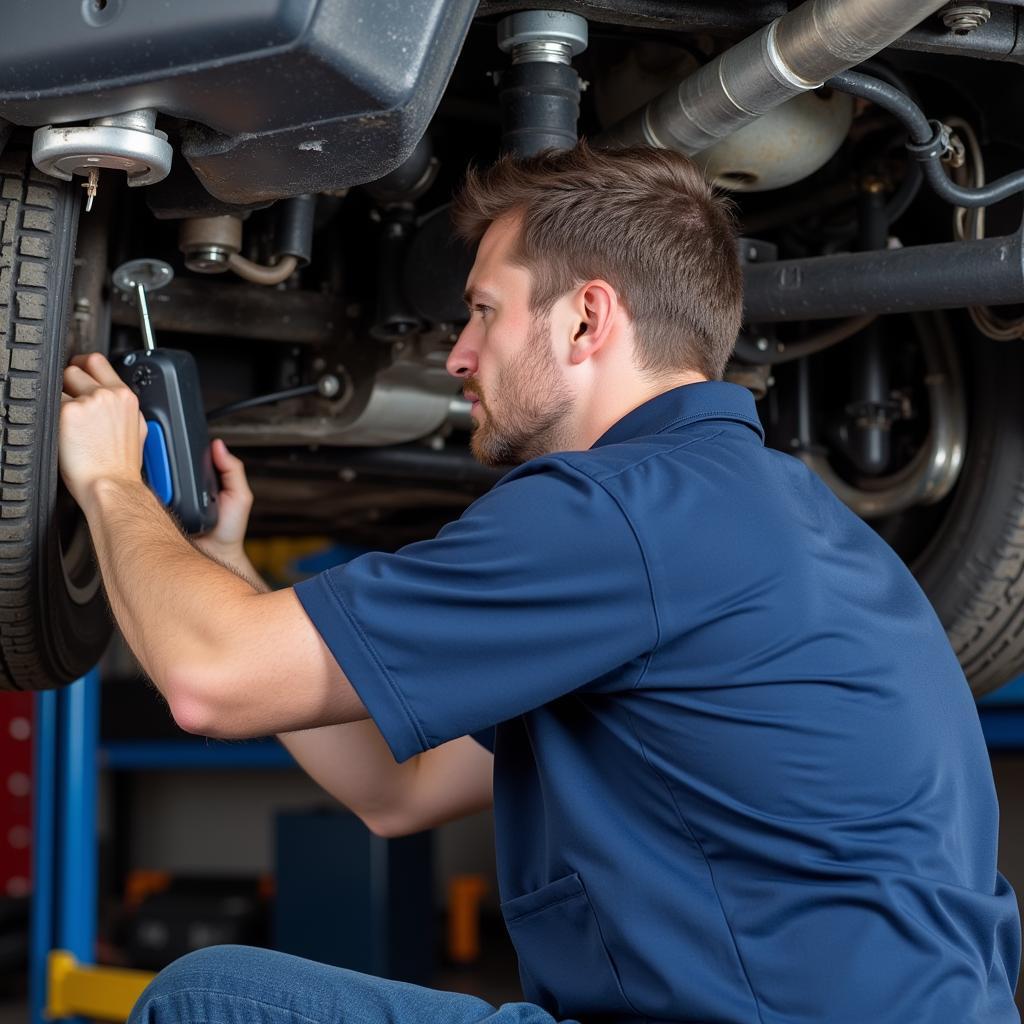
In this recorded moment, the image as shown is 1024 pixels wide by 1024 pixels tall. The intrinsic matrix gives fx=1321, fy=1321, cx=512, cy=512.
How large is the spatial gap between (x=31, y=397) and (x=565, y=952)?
0.65m

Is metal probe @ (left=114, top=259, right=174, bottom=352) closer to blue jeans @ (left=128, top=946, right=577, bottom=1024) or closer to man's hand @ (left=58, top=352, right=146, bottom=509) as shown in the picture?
man's hand @ (left=58, top=352, right=146, bottom=509)

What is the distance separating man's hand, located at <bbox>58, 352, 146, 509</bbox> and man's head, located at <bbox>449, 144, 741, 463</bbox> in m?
0.32

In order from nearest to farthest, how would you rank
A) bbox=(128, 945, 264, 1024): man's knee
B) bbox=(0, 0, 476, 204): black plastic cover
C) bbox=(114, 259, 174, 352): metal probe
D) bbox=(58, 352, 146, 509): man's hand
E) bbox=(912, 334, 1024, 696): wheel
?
bbox=(0, 0, 476, 204): black plastic cover → bbox=(128, 945, 264, 1024): man's knee → bbox=(58, 352, 146, 509): man's hand → bbox=(114, 259, 174, 352): metal probe → bbox=(912, 334, 1024, 696): wheel

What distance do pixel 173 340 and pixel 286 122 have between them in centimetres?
90

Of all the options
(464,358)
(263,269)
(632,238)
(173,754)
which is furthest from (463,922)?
(632,238)

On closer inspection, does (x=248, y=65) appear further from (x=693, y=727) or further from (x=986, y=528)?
(x=986, y=528)

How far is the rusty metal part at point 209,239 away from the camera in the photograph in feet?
4.34

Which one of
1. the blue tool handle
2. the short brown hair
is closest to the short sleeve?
the short brown hair

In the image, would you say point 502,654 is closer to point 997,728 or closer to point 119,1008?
point 119,1008

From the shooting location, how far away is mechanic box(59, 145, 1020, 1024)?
0.91m

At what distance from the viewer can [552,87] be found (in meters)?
1.14

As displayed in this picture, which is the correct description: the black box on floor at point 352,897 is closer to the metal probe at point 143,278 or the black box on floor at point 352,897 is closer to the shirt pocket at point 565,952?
the metal probe at point 143,278

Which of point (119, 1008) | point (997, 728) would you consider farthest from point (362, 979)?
point (997, 728)

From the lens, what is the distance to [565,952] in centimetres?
99
